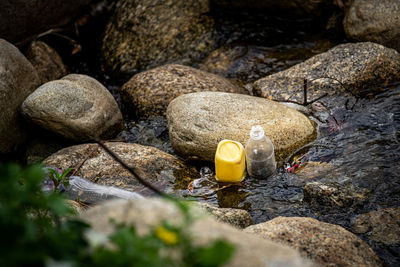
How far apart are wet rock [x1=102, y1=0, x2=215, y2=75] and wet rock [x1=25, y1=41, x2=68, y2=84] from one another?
96 cm

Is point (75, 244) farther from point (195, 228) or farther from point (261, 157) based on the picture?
point (261, 157)

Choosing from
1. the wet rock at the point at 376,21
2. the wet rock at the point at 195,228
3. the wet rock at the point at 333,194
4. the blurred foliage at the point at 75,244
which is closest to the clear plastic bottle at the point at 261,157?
the wet rock at the point at 333,194

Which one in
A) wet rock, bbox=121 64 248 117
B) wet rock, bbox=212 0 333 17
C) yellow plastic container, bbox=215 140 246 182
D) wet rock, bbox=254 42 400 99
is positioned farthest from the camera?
wet rock, bbox=212 0 333 17

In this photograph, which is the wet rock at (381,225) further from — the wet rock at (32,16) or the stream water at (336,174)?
the wet rock at (32,16)

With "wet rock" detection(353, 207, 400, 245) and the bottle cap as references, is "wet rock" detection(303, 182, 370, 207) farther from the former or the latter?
the bottle cap

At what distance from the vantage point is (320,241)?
2818 mm

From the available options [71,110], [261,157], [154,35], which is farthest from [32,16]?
[261,157]

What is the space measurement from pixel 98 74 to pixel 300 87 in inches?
153

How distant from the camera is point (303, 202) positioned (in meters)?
4.04

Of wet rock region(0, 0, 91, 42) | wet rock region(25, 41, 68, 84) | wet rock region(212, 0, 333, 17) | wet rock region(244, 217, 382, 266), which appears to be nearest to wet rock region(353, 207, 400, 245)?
wet rock region(244, 217, 382, 266)

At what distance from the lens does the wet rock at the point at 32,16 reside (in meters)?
6.25

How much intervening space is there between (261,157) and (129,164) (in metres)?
1.52

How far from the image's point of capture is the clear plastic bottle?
4387mm

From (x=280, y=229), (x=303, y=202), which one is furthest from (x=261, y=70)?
(x=280, y=229)
